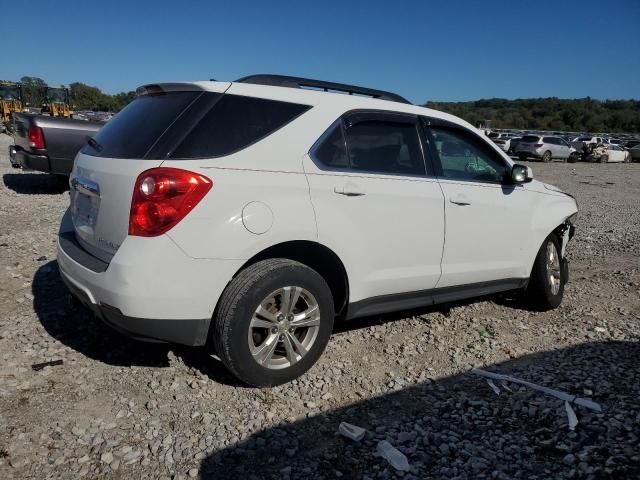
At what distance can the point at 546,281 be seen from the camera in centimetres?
460

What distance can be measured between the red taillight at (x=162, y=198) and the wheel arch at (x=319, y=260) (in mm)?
485

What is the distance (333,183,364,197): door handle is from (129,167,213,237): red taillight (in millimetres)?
857

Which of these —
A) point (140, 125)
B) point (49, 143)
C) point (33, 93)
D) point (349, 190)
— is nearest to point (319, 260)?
point (349, 190)

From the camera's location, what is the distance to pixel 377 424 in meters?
2.81

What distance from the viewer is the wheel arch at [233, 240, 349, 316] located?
9.77ft

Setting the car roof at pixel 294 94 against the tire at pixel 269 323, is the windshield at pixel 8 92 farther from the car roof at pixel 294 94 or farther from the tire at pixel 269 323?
the tire at pixel 269 323

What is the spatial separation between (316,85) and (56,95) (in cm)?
2390

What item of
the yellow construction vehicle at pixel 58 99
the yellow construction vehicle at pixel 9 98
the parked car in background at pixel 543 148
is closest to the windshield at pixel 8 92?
the yellow construction vehicle at pixel 9 98

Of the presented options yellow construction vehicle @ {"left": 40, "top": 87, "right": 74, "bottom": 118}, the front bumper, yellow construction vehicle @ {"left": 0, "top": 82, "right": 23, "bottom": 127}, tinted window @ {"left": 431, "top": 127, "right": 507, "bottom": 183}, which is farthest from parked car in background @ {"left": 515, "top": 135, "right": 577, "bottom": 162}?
the front bumper

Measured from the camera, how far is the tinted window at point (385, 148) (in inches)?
131

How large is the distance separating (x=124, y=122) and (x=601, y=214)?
1058cm

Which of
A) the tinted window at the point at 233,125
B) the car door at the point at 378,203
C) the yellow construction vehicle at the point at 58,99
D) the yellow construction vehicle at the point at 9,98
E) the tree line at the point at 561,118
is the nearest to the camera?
the tinted window at the point at 233,125

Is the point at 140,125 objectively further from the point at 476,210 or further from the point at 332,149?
the point at 476,210

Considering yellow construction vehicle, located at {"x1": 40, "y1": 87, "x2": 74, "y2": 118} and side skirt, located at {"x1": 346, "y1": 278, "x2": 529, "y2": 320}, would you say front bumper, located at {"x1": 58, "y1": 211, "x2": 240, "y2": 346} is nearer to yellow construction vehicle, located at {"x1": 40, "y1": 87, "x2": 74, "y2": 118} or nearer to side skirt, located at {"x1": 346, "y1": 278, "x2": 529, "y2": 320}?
side skirt, located at {"x1": 346, "y1": 278, "x2": 529, "y2": 320}
